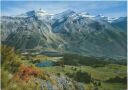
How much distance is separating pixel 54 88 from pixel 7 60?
5.87 metres

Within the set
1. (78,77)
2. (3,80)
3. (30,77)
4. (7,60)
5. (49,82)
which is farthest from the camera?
(78,77)

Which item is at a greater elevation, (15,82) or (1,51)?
(1,51)

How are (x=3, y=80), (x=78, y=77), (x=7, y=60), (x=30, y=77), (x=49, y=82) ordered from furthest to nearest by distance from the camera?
(x=78, y=77) < (x=49, y=82) < (x=30, y=77) < (x=7, y=60) < (x=3, y=80)

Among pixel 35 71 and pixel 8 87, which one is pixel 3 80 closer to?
pixel 8 87

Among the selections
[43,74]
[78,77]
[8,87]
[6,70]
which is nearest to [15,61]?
[6,70]

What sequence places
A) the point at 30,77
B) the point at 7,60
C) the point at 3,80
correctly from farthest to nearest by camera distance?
the point at 30,77
the point at 7,60
the point at 3,80

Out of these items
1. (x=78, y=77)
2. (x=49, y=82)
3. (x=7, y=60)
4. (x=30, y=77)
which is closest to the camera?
(x=7, y=60)

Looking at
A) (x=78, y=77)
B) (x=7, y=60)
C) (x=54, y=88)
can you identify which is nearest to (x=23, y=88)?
(x=7, y=60)

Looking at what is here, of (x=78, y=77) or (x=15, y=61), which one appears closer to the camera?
(x=15, y=61)

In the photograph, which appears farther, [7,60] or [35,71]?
[35,71]

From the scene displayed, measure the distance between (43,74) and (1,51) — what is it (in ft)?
20.8

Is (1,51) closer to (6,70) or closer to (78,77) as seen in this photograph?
(6,70)

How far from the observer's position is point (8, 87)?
19250 mm

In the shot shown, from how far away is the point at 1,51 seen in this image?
19844 millimetres
